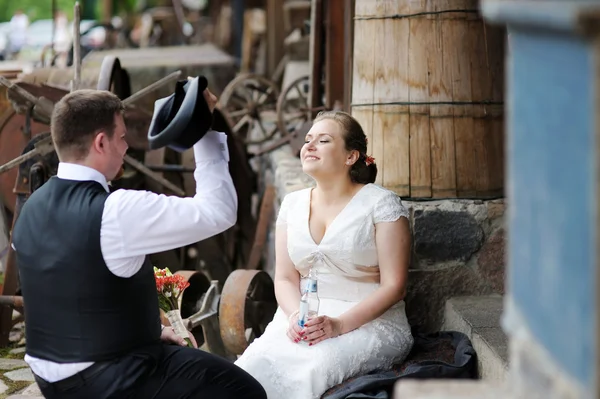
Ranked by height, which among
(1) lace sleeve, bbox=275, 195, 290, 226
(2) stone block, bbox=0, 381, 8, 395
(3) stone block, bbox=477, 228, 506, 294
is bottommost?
(2) stone block, bbox=0, 381, 8, 395

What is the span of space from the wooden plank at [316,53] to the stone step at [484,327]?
12.4ft

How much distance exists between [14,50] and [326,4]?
1974 cm

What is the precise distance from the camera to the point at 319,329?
3.83m

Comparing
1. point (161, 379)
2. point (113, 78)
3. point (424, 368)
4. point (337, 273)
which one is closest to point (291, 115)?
point (113, 78)

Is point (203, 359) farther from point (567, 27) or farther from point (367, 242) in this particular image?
point (567, 27)

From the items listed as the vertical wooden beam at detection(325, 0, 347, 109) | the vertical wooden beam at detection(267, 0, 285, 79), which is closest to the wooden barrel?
the vertical wooden beam at detection(325, 0, 347, 109)

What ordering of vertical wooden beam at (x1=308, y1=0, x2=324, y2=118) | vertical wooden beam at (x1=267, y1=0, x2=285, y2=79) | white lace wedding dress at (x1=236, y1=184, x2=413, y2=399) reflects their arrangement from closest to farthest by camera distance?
1. white lace wedding dress at (x1=236, y1=184, x2=413, y2=399)
2. vertical wooden beam at (x1=308, y1=0, x2=324, y2=118)
3. vertical wooden beam at (x1=267, y1=0, x2=285, y2=79)

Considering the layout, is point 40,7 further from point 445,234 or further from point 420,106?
point 445,234

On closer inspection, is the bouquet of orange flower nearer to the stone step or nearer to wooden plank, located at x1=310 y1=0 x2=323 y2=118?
the stone step

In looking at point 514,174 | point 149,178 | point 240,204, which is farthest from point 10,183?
point 514,174

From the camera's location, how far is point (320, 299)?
13.8 feet

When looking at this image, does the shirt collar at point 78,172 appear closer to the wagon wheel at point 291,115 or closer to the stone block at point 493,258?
the stone block at point 493,258

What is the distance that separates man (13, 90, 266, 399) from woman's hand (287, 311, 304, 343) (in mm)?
752

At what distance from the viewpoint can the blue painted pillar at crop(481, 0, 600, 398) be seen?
1.51m
